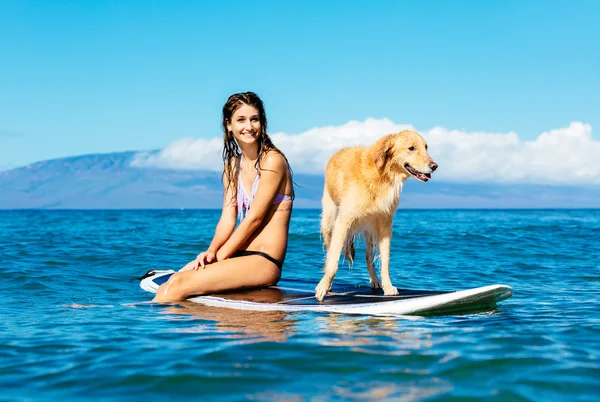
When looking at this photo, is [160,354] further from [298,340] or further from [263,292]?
[263,292]

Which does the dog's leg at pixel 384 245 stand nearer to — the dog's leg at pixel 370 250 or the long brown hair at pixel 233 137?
the dog's leg at pixel 370 250

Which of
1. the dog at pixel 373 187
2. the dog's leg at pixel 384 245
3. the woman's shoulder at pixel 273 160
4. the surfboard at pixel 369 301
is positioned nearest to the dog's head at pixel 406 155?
the dog at pixel 373 187

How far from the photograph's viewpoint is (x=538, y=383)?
155 inches

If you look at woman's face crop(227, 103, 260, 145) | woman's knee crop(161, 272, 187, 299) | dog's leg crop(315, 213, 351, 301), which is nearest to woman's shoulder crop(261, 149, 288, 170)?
woman's face crop(227, 103, 260, 145)

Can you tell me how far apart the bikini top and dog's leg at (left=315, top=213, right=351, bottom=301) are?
0.73 m

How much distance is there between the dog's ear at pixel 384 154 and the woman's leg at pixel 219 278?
1729mm

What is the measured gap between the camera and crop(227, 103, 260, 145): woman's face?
6781 millimetres

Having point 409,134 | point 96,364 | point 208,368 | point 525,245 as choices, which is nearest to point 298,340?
point 208,368

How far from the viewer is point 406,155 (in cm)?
657

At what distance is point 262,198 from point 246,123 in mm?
869

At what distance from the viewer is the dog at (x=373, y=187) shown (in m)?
6.56

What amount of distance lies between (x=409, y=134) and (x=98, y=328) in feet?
12.4

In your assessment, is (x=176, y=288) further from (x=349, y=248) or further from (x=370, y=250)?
(x=370, y=250)

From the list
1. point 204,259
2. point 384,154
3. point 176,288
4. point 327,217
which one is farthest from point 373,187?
point 176,288
